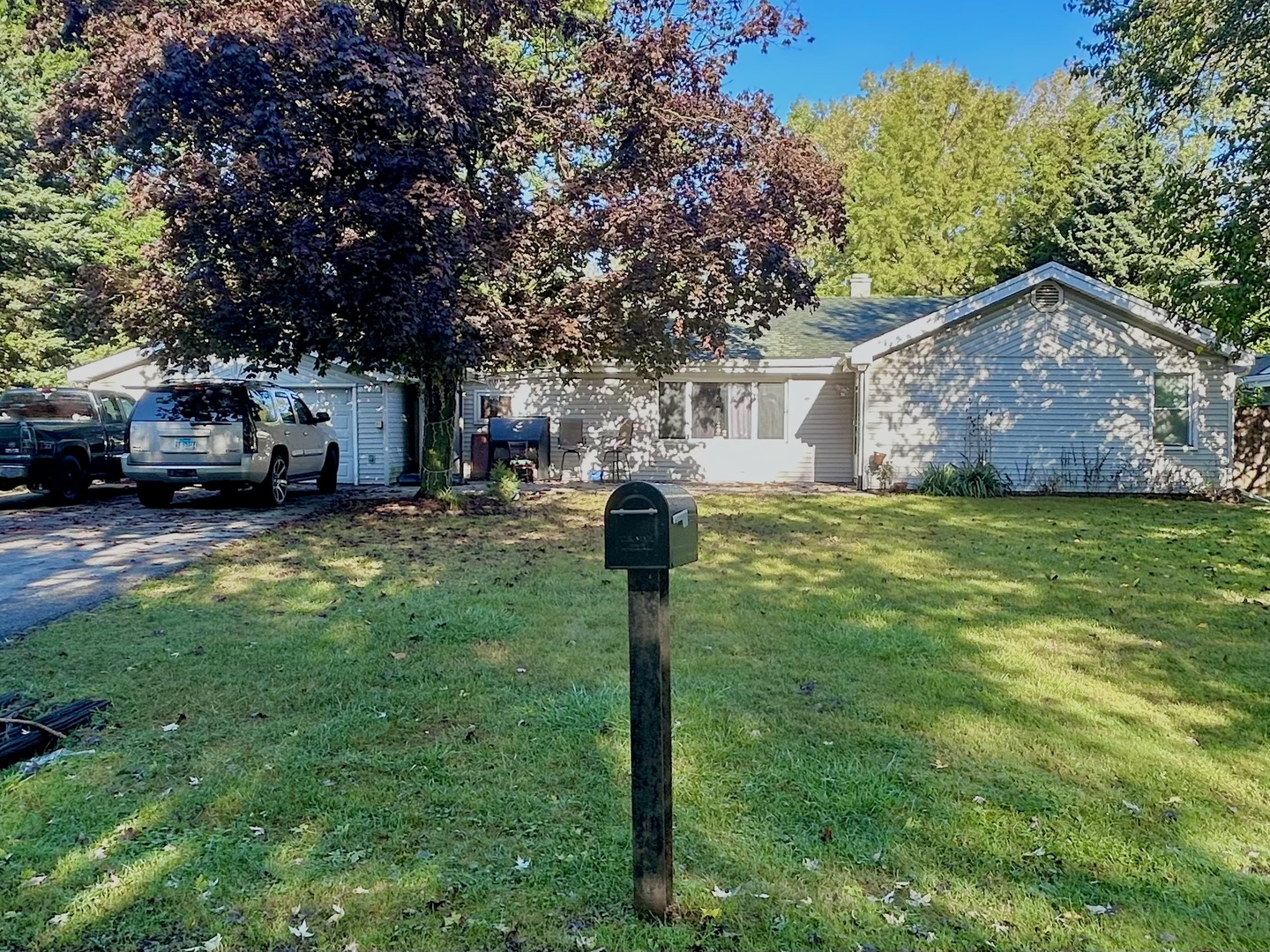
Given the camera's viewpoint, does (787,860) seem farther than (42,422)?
No

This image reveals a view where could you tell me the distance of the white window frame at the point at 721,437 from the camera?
17.3m

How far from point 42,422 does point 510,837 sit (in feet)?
40.6

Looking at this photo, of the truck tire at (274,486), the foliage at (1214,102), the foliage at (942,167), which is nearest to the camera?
the foliage at (1214,102)

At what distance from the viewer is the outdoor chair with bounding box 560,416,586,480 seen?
17516 mm

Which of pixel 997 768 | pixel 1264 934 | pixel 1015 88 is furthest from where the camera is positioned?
pixel 1015 88

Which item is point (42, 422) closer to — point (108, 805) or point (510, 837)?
point (108, 805)

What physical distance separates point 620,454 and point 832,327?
18.5 feet

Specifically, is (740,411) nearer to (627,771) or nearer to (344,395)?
(344,395)

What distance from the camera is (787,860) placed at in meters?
2.71

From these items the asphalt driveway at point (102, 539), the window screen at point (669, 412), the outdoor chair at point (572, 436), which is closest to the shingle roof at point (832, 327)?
the window screen at point (669, 412)

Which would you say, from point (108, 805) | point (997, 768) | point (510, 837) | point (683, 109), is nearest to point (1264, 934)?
point (997, 768)

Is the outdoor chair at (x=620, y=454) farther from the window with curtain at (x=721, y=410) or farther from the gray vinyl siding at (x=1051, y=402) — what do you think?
the gray vinyl siding at (x=1051, y=402)

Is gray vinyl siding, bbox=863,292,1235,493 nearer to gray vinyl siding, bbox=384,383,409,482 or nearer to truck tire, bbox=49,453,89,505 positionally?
gray vinyl siding, bbox=384,383,409,482

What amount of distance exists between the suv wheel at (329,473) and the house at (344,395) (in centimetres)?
186
